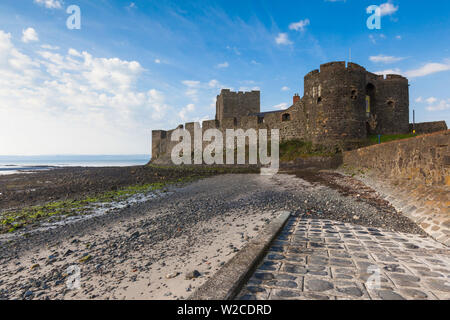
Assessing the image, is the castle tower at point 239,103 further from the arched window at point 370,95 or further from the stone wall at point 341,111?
the arched window at point 370,95

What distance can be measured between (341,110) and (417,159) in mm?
13220

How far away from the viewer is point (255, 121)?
1077 inches

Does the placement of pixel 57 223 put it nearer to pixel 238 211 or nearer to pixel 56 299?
pixel 56 299

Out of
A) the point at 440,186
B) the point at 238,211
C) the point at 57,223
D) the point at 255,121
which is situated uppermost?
the point at 255,121

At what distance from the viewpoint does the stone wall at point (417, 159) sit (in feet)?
16.3

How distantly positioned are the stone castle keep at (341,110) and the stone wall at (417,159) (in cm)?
910

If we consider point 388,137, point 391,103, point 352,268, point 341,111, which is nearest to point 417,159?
point 352,268

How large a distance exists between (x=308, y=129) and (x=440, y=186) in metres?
16.8

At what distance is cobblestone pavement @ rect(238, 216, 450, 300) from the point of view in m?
2.34

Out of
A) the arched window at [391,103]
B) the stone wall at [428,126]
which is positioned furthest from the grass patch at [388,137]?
the stone wall at [428,126]

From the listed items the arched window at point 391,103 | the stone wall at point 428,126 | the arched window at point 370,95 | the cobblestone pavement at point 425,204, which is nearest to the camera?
the cobblestone pavement at point 425,204
